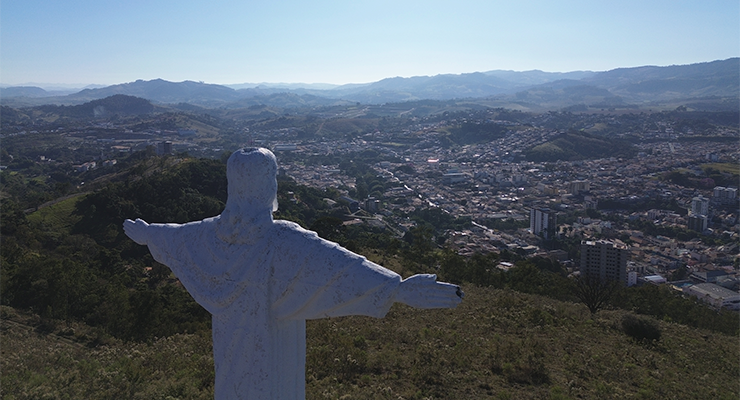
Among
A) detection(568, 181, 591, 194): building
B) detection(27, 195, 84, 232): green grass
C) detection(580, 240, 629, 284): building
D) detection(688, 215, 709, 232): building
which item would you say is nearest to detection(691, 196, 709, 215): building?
detection(688, 215, 709, 232): building

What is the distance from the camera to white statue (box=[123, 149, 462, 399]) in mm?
1708

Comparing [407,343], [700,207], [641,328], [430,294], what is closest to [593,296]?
[641,328]

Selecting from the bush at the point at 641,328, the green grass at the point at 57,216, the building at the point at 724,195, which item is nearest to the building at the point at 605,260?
the bush at the point at 641,328

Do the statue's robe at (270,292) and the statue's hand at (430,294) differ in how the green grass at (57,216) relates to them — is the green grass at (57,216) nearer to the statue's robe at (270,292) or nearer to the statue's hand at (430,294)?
the statue's robe at (270,292)

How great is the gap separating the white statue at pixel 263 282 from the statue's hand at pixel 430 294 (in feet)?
0.16

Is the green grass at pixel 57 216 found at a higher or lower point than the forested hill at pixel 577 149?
higher

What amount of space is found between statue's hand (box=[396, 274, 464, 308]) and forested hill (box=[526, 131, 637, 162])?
69.6 metres

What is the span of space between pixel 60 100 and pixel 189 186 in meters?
199

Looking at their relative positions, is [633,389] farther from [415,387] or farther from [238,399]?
[238,399]

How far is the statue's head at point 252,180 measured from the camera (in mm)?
1838

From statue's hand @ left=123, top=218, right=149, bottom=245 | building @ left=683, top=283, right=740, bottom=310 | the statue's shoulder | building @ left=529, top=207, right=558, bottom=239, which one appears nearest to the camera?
the statue's shoulder

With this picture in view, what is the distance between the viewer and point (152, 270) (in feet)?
50.9

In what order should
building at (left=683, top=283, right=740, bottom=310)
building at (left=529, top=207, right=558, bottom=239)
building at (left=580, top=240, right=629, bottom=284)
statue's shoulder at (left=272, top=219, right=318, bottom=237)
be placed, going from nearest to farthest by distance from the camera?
statue's shoulder at (left=272, top=219, right=318, bottom=237)
building at (left=683, top=283, right=740, bottom=310)
building at (left=580, top=240, right=629, bottom=284)
building at (left=529, top=207, right=558, bottom=239)

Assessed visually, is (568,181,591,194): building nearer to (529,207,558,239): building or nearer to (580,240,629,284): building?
(529,207,558,239): building
